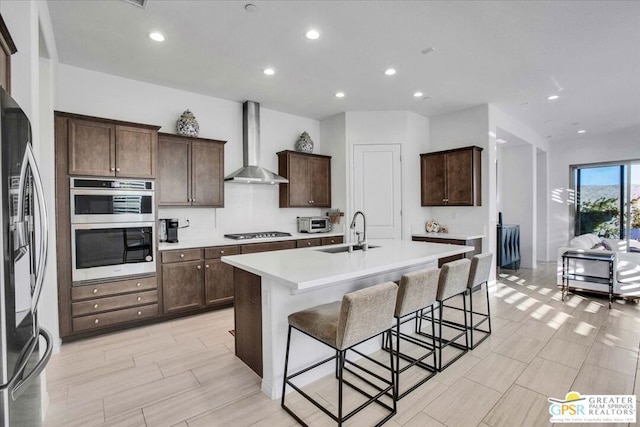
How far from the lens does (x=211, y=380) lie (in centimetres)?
242

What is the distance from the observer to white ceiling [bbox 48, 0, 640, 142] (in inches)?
102

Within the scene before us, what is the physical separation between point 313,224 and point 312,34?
2.97 meters

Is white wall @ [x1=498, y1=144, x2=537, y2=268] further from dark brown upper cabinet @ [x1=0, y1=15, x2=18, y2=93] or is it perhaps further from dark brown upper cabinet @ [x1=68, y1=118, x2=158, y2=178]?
dark brown upper cabinet @ [x1=0, y1=15, x2=18, y2=93]

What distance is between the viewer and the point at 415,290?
225 cm

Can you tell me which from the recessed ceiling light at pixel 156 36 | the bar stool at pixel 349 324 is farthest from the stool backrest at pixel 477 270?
the recessed ceiling light at pixel 156 36

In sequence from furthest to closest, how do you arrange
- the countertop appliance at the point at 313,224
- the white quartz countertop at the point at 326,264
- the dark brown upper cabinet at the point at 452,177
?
the countertop appliance at the point at 313,224
the dark brown upper cabinet at the point at 452,177
the white quartz countertop at the point at 326,264

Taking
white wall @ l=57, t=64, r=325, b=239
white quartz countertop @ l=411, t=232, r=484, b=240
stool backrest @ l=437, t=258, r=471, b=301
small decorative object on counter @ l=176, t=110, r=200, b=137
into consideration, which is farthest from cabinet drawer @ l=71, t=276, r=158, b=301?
white quartz countertop @ l=411, t=232, r=484, b=240

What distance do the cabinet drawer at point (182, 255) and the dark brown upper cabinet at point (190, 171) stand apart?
25.1 inches

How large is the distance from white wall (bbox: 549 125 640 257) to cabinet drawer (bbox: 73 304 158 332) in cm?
857

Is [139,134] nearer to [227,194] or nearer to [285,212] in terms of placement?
[227,194]

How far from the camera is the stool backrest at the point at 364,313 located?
1.76 meters

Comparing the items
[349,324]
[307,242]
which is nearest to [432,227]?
[307,242]

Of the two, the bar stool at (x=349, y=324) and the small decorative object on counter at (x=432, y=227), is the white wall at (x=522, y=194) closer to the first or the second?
the small decorative object on counter at (x=432, y=227)

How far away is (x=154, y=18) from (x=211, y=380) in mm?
3031
